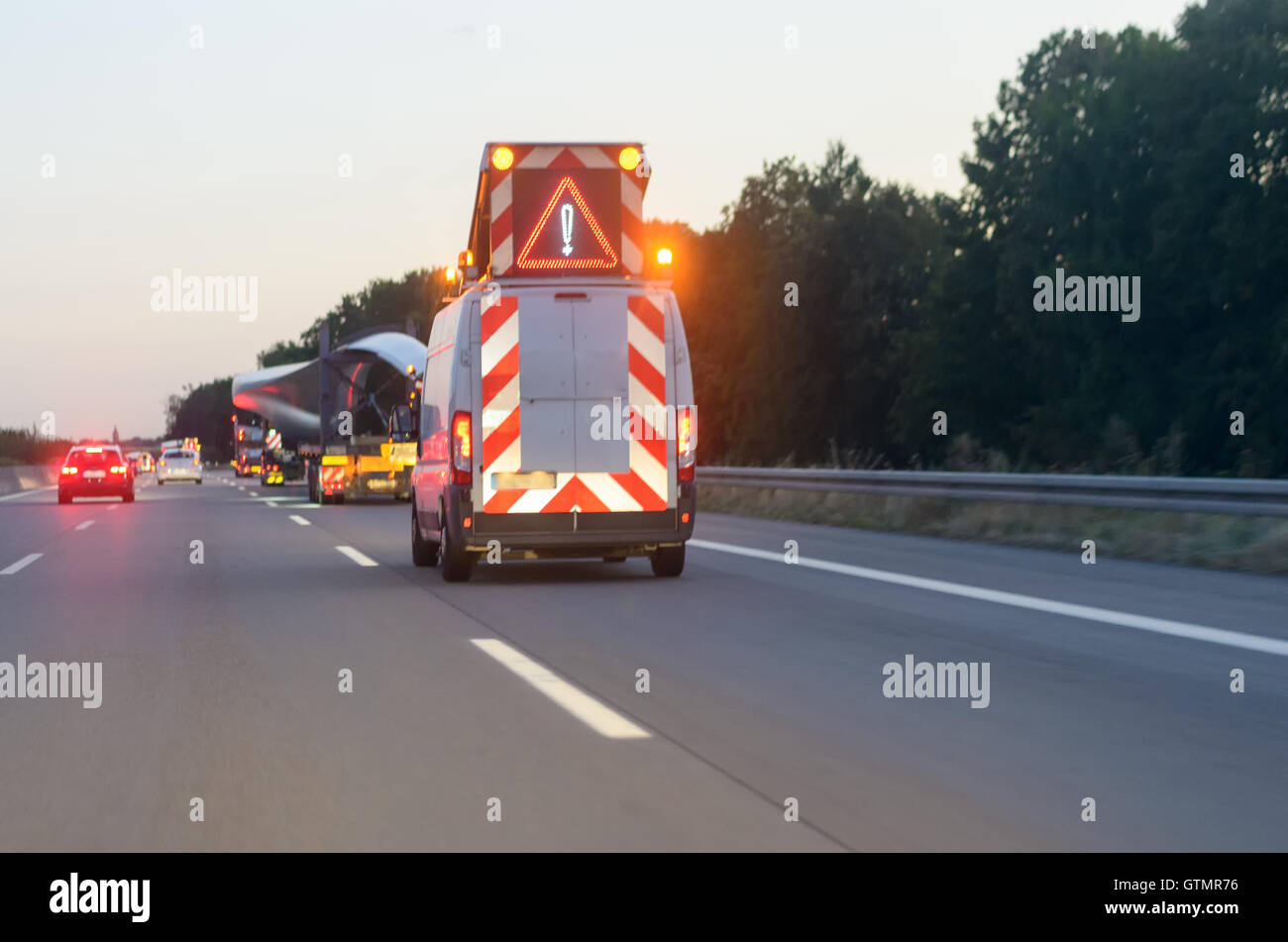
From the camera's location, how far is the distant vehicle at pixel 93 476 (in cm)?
3938

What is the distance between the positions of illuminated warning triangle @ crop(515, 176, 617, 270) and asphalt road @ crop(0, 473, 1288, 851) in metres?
3.02

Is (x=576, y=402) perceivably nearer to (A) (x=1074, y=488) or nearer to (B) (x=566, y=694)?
(A) (x=1074, y=488)

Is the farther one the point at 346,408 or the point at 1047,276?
the point at 1047,276

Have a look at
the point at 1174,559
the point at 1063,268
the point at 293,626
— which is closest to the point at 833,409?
the point at 1063,268

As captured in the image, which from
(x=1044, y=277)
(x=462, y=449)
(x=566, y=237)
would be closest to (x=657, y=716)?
(x=462, y=449)

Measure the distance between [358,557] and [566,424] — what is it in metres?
4.94

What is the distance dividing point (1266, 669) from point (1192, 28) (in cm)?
4984

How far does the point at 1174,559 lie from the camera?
50.6 ft

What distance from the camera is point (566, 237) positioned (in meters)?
15.4

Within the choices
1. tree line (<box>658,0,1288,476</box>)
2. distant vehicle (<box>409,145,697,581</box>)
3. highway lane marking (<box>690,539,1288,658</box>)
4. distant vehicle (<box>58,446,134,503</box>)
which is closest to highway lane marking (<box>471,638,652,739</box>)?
distant vehicle (<box>409,145,697,581</box>)

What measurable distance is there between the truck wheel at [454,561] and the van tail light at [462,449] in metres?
0.53

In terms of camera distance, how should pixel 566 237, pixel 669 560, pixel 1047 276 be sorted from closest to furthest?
pixel 669 560, pixel 566 237, pixel 1047 276

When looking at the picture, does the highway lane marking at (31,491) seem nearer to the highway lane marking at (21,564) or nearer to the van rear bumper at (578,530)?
the highway lane marking at (21,564)
